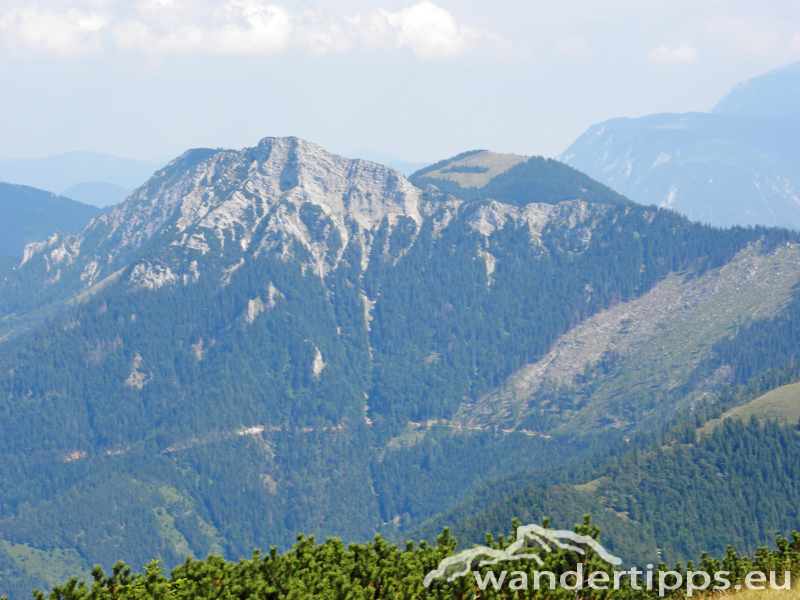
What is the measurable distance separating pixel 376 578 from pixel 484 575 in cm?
741

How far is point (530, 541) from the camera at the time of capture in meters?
54.3

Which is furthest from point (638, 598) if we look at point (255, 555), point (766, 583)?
point (255, 555)

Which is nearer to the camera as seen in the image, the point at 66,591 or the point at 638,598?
the point at 66,591

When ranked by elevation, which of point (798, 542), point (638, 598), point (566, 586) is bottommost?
point (638, 598)

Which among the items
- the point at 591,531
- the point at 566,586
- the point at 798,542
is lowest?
the point at 798,542

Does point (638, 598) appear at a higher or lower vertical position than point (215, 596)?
lower

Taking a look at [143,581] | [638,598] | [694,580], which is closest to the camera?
[143,581]

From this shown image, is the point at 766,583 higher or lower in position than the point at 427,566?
lower

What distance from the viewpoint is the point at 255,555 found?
176 feet

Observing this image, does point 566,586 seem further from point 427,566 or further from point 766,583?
point 766,583

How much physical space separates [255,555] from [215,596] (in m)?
5.15

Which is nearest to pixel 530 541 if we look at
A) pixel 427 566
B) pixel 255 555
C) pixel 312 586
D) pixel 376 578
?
pixel 427 566

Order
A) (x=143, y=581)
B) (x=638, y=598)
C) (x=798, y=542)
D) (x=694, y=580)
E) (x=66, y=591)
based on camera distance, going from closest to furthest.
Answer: (x=66, y=591)
(x=143, y=581)
(x=798, y=542)
(x=694, y=580)
(x=638, y=598)

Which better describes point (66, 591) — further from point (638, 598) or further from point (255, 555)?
point (638, 598)
